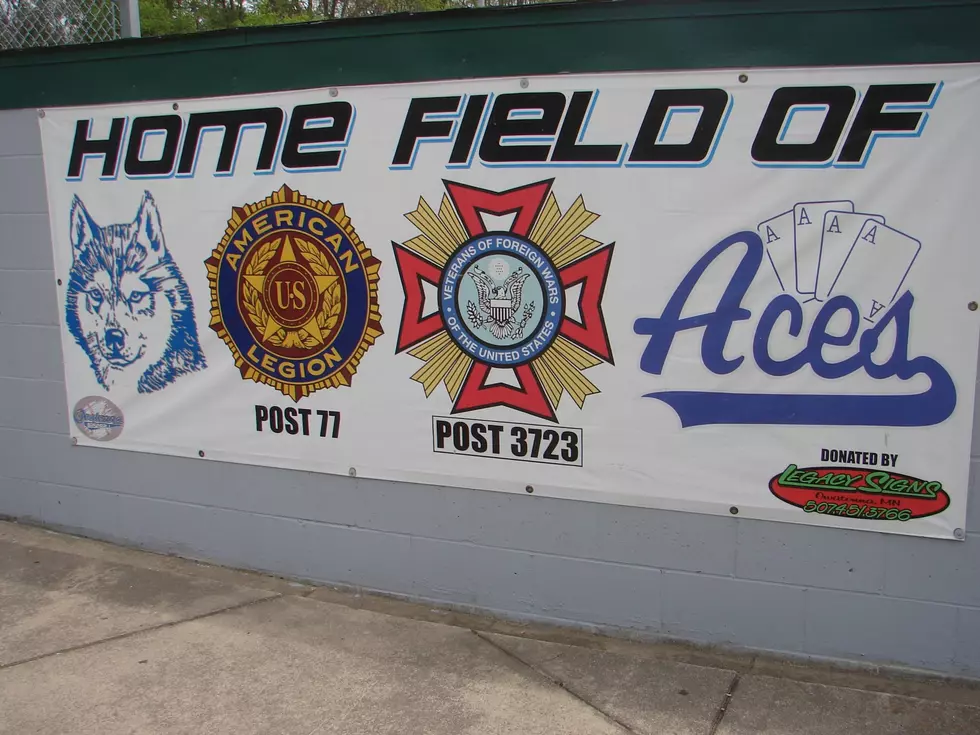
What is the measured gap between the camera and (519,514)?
12.4 ft

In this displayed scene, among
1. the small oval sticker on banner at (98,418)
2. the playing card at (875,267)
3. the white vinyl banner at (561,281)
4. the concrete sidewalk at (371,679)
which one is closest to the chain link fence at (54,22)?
the white vinyl banner at (561,281)

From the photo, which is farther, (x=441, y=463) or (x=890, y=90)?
(x=441, y=463)

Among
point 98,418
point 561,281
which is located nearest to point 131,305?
point 98,418

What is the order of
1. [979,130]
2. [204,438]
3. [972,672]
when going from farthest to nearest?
1. [204,438]
2. [972,672]
3. [979,130]

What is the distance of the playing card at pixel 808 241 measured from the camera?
3.21 metres

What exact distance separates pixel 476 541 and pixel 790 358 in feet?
5.11

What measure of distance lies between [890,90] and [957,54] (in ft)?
0.75

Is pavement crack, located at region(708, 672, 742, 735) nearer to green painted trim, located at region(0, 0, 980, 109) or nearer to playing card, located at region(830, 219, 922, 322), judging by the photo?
playing card, located at region(830, 219, 922, 322)

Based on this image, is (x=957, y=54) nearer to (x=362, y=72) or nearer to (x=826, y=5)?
(x=826, y=5)

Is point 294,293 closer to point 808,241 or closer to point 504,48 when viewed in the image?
point 504,48

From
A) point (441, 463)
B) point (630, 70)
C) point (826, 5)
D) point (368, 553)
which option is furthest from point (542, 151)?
point (368, 553)

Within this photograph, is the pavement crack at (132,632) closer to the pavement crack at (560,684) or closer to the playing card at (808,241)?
the pavement crack at (560,684)

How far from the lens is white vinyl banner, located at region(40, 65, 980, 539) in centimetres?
316

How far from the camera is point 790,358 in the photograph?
3.31m
